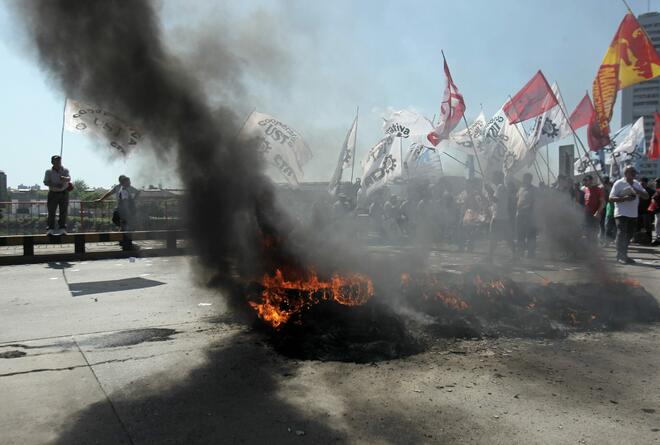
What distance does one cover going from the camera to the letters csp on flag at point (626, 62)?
11930mm

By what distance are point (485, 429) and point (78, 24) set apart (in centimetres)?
490

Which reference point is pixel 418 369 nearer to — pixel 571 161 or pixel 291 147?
pixel 291 147

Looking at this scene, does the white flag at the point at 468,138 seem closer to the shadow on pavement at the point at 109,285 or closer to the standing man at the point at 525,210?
the standing man at the point at 525,210

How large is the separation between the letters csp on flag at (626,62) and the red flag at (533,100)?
209cm

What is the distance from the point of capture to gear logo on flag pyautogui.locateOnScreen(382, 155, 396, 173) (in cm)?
1504

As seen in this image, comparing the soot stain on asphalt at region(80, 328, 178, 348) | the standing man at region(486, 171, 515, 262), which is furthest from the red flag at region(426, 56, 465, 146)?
the soot stain on asphalt at region(80, 328, 178, 348)

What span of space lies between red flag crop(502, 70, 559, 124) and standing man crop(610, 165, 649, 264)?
5645 millimetres

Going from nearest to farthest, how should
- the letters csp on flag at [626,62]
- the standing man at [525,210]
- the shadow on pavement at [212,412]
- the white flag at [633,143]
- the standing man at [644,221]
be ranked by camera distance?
the shadow on pavement at [212,412], the standing man at [525,210], the letters csp on flag at [626,62], the standing man at [644,221], the white flag at [633,143]

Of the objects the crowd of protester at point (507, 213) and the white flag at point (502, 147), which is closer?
the crowd of protester at point (507, 213)

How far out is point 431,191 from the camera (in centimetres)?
1313

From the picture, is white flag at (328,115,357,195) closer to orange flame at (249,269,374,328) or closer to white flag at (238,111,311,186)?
white flag at (238,111,311,186)

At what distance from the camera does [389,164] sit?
15070mm

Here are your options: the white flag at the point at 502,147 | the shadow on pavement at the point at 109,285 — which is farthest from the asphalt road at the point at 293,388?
the white flag at the point at 502,147

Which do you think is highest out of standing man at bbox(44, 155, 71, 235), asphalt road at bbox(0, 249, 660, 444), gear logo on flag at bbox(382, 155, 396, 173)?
gear logo on flag at bbox(382, 155, 396, 173)
